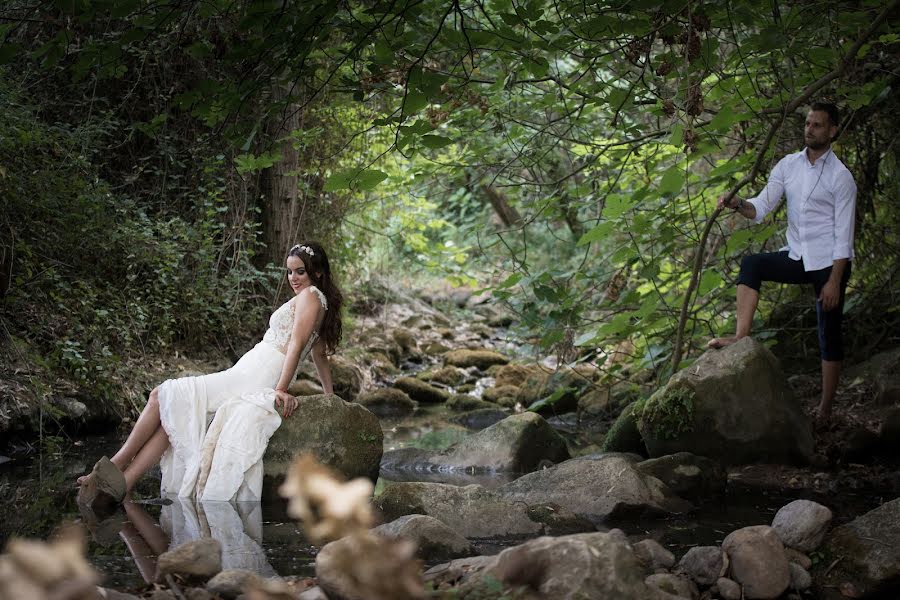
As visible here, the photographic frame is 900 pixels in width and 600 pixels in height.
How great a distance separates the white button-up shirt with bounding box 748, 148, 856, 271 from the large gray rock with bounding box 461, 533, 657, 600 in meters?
4.23

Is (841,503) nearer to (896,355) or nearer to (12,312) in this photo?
(896,355)

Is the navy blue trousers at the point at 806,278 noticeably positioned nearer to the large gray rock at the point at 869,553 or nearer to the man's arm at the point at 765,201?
the man's arm at the point at 765,201

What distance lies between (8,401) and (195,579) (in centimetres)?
452

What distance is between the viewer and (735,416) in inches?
249

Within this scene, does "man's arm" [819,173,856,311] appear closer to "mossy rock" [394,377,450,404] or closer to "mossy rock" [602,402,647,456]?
"mossy rock" [602,402,647,456]

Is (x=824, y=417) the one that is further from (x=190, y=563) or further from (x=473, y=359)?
(x=473, y=359)

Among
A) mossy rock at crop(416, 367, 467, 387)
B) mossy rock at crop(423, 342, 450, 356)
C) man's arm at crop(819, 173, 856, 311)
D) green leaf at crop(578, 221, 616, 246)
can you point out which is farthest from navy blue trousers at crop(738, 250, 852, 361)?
mossy rock at crop(423, 342, 450, 356)

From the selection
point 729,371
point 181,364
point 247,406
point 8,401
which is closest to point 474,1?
point 247,406

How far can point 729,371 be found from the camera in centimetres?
636

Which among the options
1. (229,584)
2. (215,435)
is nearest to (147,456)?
(215,435)

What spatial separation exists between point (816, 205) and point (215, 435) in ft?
15.1

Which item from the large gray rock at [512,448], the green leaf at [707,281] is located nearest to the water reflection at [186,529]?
the large gray rock at [512,448]

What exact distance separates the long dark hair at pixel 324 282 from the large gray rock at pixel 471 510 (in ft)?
5.85

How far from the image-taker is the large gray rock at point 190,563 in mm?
3172
